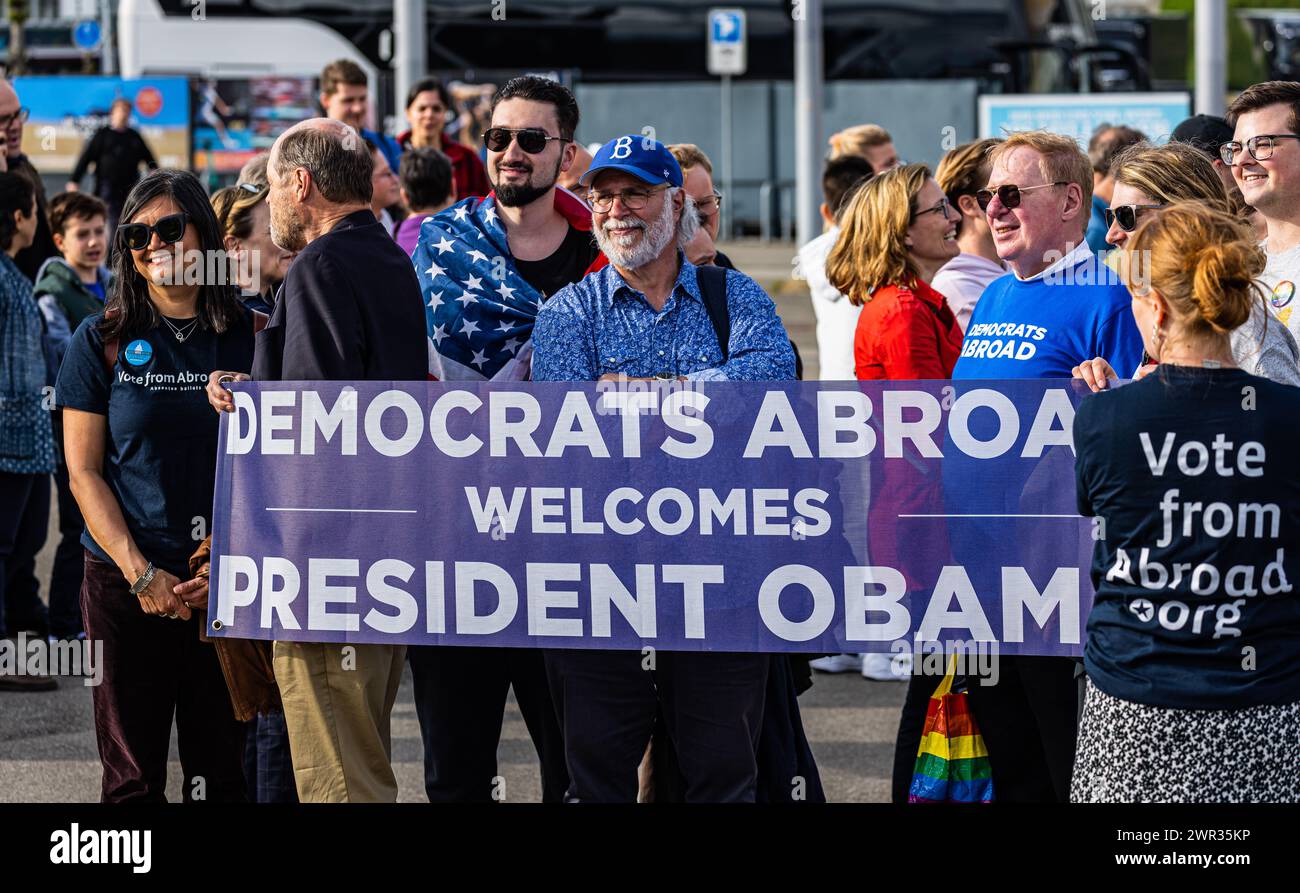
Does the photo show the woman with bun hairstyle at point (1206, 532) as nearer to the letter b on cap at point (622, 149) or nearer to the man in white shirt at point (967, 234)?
the letter b on cap at point (622, 149)

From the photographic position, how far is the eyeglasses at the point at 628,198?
4258mm

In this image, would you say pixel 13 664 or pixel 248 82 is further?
pixel 248 82

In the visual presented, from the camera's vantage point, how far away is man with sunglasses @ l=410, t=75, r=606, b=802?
471 cm

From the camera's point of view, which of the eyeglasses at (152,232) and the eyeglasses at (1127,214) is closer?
the eyeglasses at (1127,214)

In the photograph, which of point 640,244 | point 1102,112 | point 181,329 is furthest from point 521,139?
point 1102,112

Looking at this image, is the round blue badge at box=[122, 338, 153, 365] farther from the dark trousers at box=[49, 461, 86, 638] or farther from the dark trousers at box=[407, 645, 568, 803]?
the dark trousers at box=[49, 461, 86, 638]

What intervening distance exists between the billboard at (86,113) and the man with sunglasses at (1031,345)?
15680mm

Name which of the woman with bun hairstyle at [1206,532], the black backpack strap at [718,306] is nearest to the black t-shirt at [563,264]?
the black backpack strap at [718,306]

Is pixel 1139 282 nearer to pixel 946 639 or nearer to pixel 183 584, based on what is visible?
pixel 946 639

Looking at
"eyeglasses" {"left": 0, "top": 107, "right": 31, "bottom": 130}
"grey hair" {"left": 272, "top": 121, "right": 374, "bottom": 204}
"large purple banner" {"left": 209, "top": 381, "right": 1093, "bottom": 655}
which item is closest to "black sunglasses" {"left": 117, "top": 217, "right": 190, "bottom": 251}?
"grey hair" {"left": 272, "top": 121, "right": 374, "bottom": 204}
